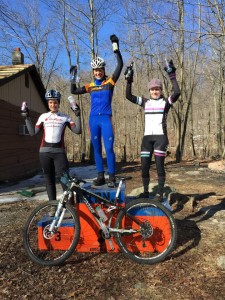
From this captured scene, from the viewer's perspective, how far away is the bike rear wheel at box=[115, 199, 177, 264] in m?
3.93

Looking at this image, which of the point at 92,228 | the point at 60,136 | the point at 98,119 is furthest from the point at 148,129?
the point at 92,228

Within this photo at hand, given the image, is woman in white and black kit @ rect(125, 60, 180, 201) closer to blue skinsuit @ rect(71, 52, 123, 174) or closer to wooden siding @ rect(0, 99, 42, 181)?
blue skinsuit @ rect(71, 52, 123, 174)

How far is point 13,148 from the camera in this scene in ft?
40.7

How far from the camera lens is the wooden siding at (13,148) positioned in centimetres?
1132

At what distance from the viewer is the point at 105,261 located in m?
4.05

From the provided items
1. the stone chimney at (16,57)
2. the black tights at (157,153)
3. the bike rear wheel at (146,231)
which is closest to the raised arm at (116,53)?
the black tights at (157,153)

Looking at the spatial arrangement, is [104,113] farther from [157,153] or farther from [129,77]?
[157,153]

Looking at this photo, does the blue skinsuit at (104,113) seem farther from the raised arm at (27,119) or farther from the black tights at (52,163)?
the raised arm at (27,119)

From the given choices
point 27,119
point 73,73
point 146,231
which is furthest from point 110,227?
point 73,73

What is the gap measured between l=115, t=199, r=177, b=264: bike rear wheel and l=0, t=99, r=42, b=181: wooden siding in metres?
8.04

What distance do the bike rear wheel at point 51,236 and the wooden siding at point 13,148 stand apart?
7.40m

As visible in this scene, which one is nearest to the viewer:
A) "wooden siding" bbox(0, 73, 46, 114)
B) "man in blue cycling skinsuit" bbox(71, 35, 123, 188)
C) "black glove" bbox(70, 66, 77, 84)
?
"man in blue cycling skinsuit" bbox(71, 35, 123, 188)

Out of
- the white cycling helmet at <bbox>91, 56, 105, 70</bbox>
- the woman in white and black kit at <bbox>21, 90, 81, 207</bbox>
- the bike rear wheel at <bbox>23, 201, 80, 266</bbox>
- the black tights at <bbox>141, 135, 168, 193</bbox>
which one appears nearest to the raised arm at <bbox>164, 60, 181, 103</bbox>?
the black tights at <bbox>141, 135, 168, 193</bbox>

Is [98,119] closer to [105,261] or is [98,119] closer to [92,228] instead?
[92,228]
